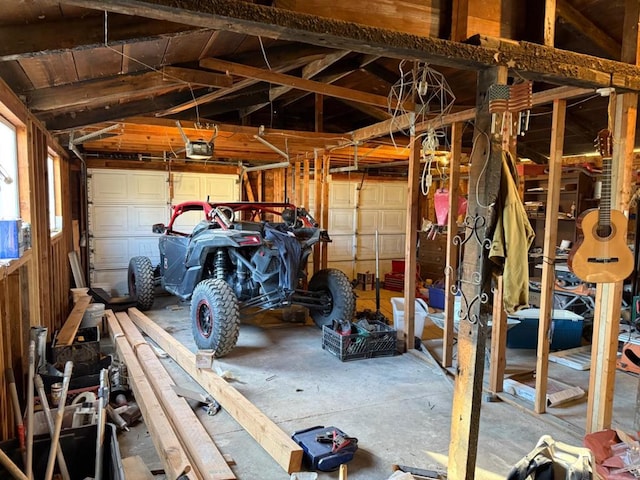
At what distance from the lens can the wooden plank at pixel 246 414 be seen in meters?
2.62

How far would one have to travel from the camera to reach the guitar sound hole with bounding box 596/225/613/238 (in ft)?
8.68

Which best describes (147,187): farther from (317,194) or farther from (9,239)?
(9,239)

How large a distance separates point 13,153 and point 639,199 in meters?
6.82

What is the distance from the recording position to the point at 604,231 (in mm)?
2646

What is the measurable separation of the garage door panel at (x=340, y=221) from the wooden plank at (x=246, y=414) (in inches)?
211

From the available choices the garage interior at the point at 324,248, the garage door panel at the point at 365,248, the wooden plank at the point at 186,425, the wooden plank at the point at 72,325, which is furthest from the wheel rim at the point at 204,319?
the garage door panel at the point at 365,248

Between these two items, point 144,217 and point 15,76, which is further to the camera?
point 144,217

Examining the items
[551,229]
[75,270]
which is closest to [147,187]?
[75,270]

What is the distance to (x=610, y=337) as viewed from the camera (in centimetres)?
286

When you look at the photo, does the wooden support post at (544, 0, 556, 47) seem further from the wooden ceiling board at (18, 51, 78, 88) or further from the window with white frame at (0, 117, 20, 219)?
the window with white frame at (0, 117, 20, 219)

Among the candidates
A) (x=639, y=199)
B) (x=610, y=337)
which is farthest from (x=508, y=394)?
(x=639, y=199)

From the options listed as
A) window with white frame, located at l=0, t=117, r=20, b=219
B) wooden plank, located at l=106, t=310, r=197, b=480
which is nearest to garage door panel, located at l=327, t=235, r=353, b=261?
wooden plank, located at l=106, t=310, r=197, b=480

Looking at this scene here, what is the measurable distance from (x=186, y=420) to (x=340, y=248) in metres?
6.81

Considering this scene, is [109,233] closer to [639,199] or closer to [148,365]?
[148,365]
